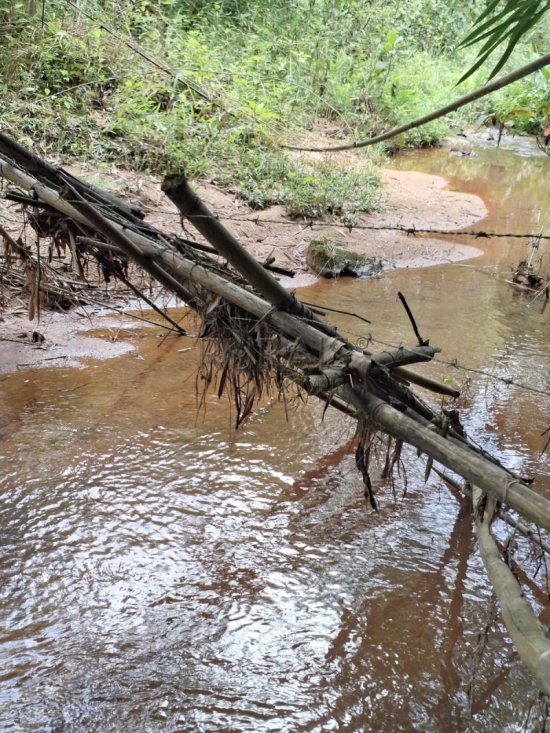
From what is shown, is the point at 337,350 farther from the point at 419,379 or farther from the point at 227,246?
the point at 419,379

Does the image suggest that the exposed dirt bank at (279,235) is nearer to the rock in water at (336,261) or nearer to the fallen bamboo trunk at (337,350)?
the rock in water at (336,261)

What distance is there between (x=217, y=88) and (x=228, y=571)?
7446 millimetres

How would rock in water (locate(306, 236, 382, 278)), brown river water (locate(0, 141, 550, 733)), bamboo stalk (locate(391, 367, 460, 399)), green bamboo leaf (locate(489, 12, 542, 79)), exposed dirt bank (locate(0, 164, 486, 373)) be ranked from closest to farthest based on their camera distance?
green bamboo leaf (locate(489, 12, 542, 79)), brown river water (locate(0, 141, 550, 733)), bamboo stalk (locate(391, 367, 460, 399)), exposed dirt bank (locate(0, 164, 486, 373)), rock in water (locate(306, 236, 382, 278))

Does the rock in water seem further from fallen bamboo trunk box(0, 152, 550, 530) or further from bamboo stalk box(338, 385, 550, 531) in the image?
bamboo stalk box(338, 385, 550, 531)

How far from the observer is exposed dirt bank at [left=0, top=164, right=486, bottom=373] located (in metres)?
5.05

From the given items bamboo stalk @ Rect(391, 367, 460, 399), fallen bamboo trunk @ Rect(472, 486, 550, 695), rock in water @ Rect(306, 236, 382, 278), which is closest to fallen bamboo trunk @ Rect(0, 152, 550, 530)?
fallen bamboo trunk @ Rect(472, 486, 550, 695)

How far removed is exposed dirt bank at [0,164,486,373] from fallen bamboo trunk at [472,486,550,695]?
2.68m

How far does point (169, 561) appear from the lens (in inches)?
122

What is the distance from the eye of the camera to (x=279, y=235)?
7.47 meters

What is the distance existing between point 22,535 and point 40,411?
3.86 feet

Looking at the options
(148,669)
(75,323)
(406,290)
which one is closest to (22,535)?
(148,669)

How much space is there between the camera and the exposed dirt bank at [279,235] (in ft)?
16.6

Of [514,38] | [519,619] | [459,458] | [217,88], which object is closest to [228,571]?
[459,458]

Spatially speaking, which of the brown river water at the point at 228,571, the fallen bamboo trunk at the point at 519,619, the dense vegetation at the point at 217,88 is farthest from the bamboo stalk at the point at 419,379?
the dense vegetation at the point at 217,88
